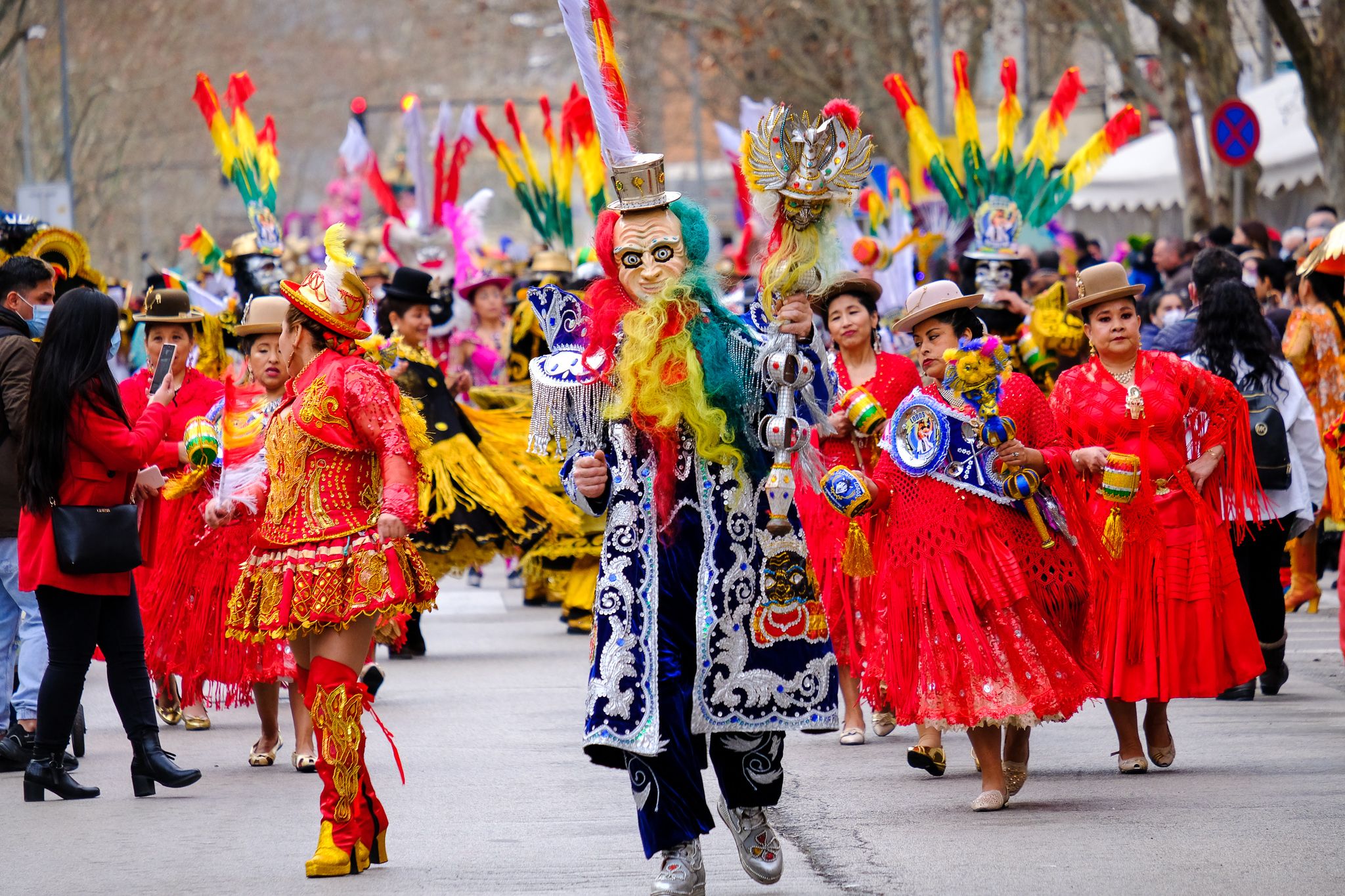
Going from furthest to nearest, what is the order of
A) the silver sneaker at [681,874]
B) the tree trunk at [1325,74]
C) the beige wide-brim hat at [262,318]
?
the tree trunk at [1325,74] < the beige wide-brim hat at [262,318] < the silver sneaker at [681,874]

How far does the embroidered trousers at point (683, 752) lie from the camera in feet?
19.9

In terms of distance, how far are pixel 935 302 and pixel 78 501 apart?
3.42 meters

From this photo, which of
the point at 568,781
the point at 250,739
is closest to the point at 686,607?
the point at 568,781

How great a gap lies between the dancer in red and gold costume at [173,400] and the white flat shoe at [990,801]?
3757 mm

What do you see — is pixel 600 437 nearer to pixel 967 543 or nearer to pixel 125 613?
pixel 967 543

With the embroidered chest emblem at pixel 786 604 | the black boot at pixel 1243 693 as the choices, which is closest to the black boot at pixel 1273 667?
the black boot at pixel 1243 693

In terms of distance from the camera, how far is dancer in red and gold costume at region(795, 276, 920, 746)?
8.67 meters

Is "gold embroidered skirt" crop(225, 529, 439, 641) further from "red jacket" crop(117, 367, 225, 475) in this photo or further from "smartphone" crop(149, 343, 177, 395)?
"red jacket" crop(117, 367, 225, 475)

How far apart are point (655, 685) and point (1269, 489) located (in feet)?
18.6

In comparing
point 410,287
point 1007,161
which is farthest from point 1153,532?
point 1007,161

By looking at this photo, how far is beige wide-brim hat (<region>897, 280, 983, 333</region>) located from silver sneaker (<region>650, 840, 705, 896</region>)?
100 inches

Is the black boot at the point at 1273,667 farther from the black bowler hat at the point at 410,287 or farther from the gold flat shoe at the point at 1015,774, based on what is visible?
the black bowler hat at the point at 410,287

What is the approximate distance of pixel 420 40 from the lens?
244 ft

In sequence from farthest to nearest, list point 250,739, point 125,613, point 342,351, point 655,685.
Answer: point 250,739
point 125,613
point 342,351
point 655,685
